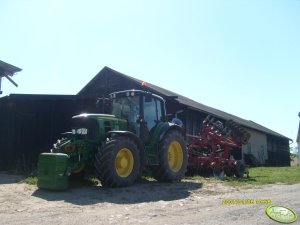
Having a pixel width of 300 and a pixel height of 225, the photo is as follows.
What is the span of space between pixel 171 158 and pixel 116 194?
11.4ft

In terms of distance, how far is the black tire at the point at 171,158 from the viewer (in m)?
10.9

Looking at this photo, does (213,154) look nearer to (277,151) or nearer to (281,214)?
(281,214)

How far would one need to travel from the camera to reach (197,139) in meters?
14.7

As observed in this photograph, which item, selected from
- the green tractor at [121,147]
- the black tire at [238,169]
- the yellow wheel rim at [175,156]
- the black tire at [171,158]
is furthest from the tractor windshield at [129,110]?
the black tire at [238,169]

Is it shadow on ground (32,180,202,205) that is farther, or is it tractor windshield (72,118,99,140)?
tractor windshield (72,118,99,140)

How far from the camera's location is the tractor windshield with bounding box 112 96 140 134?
1089cm

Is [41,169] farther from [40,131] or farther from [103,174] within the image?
[40,131]

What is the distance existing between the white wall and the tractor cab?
1999 cm

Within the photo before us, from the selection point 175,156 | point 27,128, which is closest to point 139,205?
point 175,156

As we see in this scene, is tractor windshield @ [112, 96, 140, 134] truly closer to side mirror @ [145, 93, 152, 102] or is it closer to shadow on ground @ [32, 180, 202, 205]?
side mirror @ [145, 93, 152, 102]

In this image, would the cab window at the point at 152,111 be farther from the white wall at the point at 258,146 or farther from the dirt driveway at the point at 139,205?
the white wall at the point at 258,146

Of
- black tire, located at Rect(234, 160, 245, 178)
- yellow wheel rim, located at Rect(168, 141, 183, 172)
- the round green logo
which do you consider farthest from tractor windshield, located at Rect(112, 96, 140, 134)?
black tire, located at Rect(234, 160, 245, 178)

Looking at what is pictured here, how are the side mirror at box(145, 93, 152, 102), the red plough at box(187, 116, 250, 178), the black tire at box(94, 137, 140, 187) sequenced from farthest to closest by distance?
the red plough at box(187, 116, 250, 178), the side mirror at box(145, 93, 152, 102), the black tire at box(94, 137, 140, 187)

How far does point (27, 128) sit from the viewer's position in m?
15.1
